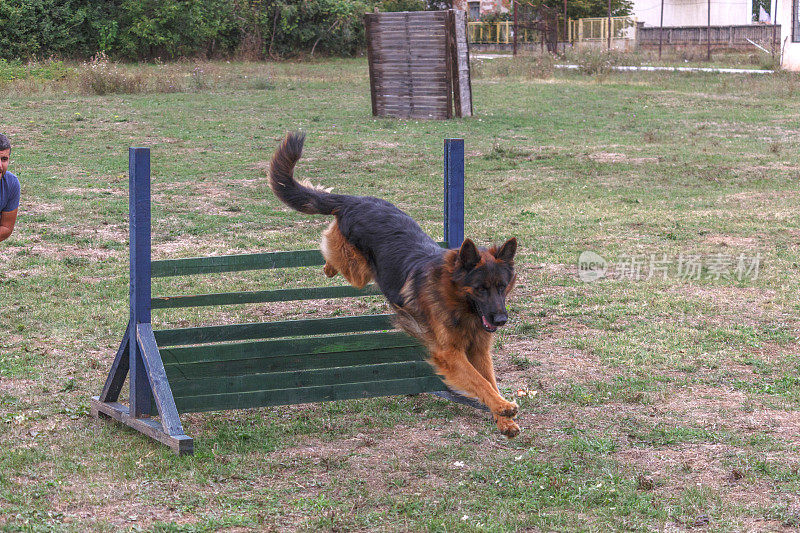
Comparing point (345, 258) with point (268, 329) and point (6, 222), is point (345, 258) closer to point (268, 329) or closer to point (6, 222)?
point (268, 329)

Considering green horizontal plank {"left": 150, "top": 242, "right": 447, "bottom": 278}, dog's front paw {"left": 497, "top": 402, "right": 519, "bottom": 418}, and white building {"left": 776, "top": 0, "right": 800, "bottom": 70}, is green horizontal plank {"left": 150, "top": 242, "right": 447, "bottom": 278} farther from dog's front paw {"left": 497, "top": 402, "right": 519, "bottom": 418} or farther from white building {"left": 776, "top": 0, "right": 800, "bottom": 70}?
white building {"left": 776, "top": 0, "right": 800, "bottom": 70}

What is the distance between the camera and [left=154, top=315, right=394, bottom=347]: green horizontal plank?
17.0ft

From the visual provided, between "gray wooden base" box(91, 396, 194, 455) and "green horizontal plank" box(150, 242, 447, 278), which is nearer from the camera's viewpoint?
"gray wooden base" box(91, 396, 194, 455)

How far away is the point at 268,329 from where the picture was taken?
5492 millimetres

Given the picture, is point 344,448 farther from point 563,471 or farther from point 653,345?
point 653,345

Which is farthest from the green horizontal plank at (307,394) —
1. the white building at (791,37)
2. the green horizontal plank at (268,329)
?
the white building at (791,37)

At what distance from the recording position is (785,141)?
645 inches

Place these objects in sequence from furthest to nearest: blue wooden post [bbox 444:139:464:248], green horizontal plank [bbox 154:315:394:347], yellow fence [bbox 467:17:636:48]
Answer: yellow fence [bbox 467:17:636:48], blue wooden post [bbox 444:139:464:248], green horizontal plank [bbox 154:315:394:347]

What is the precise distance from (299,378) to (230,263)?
0.84 metres

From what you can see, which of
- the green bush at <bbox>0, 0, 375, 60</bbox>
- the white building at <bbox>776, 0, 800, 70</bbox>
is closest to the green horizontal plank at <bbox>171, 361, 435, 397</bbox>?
the white building at <bbox>776, 0, 800, 70</bbox>

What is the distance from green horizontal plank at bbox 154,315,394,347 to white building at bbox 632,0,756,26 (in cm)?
5581

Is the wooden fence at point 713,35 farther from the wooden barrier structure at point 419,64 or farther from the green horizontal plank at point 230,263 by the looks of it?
the green horizontal plank at point 230,263

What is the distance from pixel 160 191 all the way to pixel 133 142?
4.10m

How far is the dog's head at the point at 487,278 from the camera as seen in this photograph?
456cm
